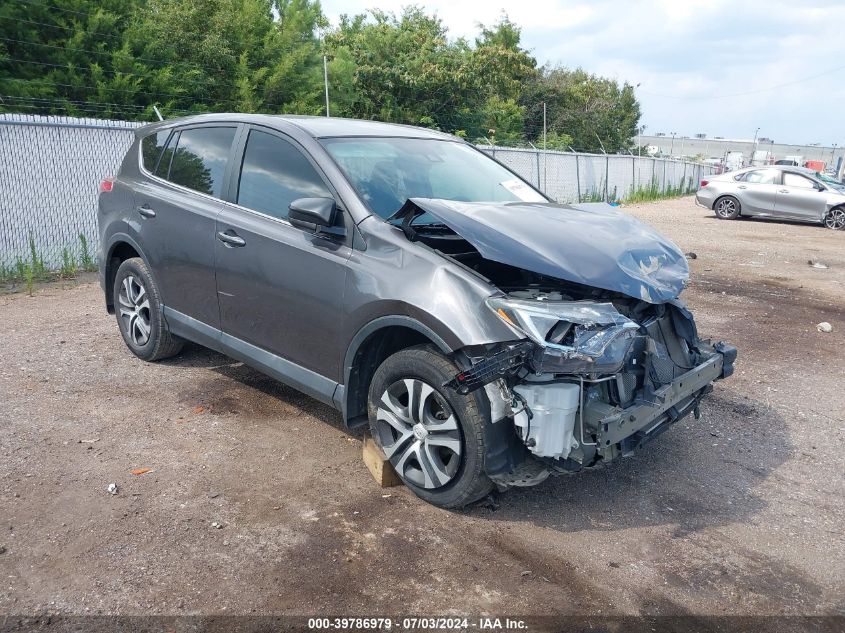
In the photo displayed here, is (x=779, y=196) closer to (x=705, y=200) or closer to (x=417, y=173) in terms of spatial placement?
(x=705, y=200)

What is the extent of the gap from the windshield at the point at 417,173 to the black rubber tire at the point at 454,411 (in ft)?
2.87

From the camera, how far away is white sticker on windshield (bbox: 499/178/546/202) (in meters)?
4.81

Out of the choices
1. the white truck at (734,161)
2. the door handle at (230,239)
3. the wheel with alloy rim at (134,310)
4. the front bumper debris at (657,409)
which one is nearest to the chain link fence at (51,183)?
the wheel with alloy rim at (134,310)

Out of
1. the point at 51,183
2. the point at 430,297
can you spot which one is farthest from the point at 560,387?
the point at 51,183

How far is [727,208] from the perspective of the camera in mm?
19984

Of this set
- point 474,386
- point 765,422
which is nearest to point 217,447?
point 474,386

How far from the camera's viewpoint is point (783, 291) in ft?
31.6

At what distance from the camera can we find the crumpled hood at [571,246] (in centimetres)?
341

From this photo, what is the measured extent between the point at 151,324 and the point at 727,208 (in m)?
18.2

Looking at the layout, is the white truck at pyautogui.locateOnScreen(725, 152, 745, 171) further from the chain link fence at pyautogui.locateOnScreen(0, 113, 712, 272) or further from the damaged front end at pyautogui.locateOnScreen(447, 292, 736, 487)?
the damaged front end at pyautogui.locateOnScreen(447, 292, 736, 487)

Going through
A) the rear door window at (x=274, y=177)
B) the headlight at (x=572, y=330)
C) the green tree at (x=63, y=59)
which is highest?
the green tree at (x=63, y=59)

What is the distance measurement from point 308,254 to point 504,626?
2.20 metres

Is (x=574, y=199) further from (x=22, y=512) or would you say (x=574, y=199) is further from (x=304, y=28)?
(x=22, y=512)

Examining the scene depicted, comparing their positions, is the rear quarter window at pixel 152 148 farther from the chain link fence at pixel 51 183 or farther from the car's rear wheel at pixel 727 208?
the car's rear wheel at pixel 727 208
